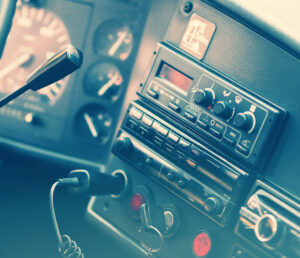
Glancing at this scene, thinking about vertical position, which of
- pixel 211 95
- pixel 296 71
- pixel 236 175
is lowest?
pixel 236 175

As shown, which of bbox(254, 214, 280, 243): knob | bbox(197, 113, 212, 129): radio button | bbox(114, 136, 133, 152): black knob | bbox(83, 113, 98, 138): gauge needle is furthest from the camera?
bbox(83, 113, 98, 138): gauge needle

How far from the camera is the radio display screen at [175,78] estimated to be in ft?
2.89

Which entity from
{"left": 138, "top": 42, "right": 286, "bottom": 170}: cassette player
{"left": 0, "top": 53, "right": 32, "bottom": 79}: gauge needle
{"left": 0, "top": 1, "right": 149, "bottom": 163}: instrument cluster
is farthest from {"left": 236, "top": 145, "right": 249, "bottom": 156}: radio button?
{"left": 0, "top": 53, "right": 32, "bottom": 79}: gauge needle

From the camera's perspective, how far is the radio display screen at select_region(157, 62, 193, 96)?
0.88 metres

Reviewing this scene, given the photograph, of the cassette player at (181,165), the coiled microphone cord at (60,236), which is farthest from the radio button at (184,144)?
the coiled microphone cord at (60,236)

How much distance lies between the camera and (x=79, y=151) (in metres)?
1.27

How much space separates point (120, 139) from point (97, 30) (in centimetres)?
45

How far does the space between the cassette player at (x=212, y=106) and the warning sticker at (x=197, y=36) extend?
0.05 ft

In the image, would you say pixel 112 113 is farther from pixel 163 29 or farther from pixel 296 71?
pixel 296 71

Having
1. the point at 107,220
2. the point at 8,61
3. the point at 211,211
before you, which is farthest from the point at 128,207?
the point at 8,61

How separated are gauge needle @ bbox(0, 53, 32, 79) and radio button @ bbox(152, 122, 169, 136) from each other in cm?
57

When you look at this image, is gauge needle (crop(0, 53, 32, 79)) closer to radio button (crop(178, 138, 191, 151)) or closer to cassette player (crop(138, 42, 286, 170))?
cassette player (crop(138, 42, 286, 170))

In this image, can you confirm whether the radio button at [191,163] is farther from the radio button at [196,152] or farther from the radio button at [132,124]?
the radio button at [132,124]

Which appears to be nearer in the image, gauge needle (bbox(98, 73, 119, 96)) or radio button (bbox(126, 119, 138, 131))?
radio button (bbox(126, 119, 138, 131))
